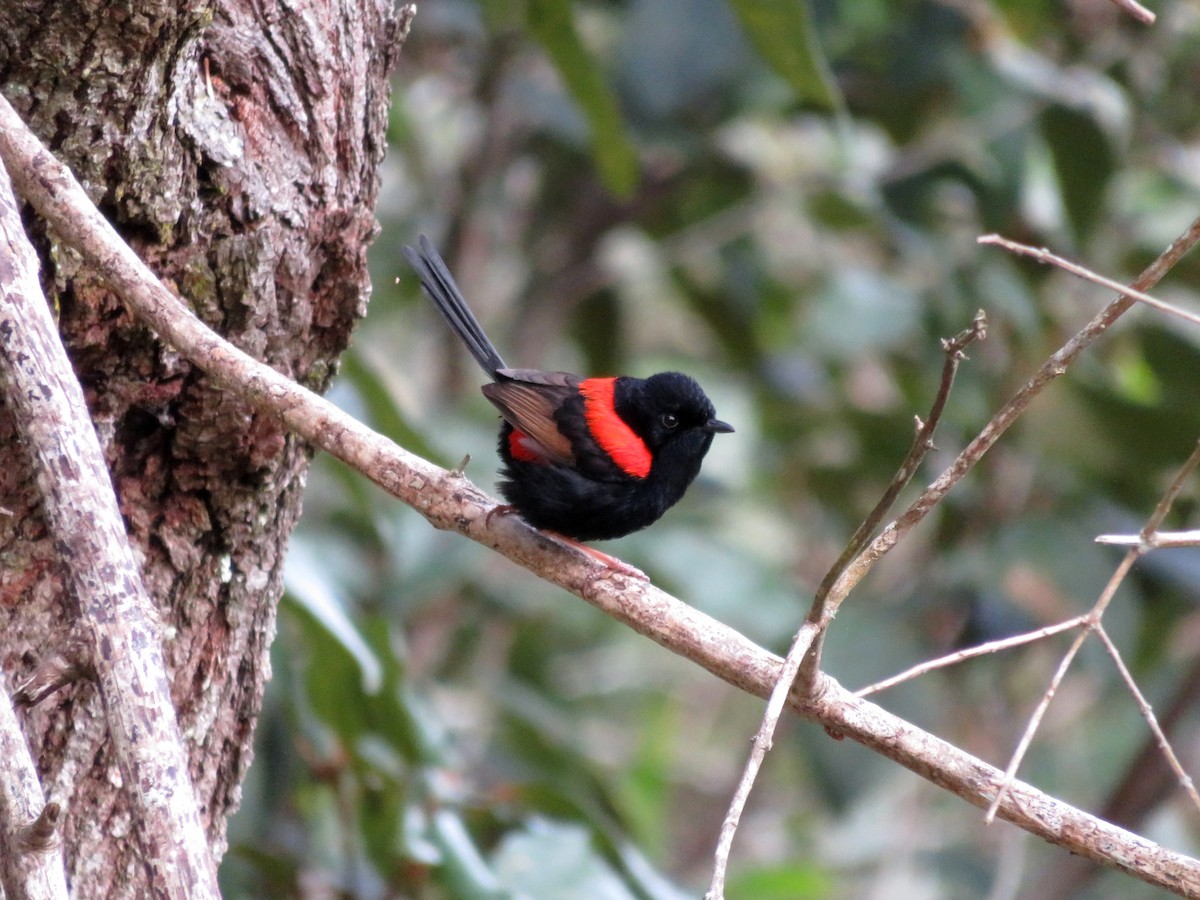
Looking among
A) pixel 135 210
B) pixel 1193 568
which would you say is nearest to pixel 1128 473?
pixel 1193 568

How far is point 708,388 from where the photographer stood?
702 cm

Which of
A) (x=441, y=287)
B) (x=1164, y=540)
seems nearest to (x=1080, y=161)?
(x=441, y=287)

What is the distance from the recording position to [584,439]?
306 cm

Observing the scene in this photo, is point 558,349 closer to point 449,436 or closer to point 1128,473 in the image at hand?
point 449,436

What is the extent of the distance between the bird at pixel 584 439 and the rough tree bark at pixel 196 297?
68 cm

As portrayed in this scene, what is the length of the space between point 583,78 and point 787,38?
602 millimetres

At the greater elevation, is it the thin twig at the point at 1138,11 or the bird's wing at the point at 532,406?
the thin twig at the point at 1138,11

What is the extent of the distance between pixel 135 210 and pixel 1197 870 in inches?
69.8

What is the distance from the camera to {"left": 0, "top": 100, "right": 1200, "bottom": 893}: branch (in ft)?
5.39

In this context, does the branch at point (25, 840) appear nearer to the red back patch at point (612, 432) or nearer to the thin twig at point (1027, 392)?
the thin twig at point (1027, 392)

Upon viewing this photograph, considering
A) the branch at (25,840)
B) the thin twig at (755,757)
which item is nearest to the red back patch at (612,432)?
the thin twig at (755,757)

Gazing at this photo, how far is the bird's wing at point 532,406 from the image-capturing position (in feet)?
9.87

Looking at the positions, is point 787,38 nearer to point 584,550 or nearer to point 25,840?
point 584,550

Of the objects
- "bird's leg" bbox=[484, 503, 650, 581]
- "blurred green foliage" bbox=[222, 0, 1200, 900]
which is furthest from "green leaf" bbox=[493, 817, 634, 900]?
"bird's leg" bbox=[484, 503, 650, 581]
